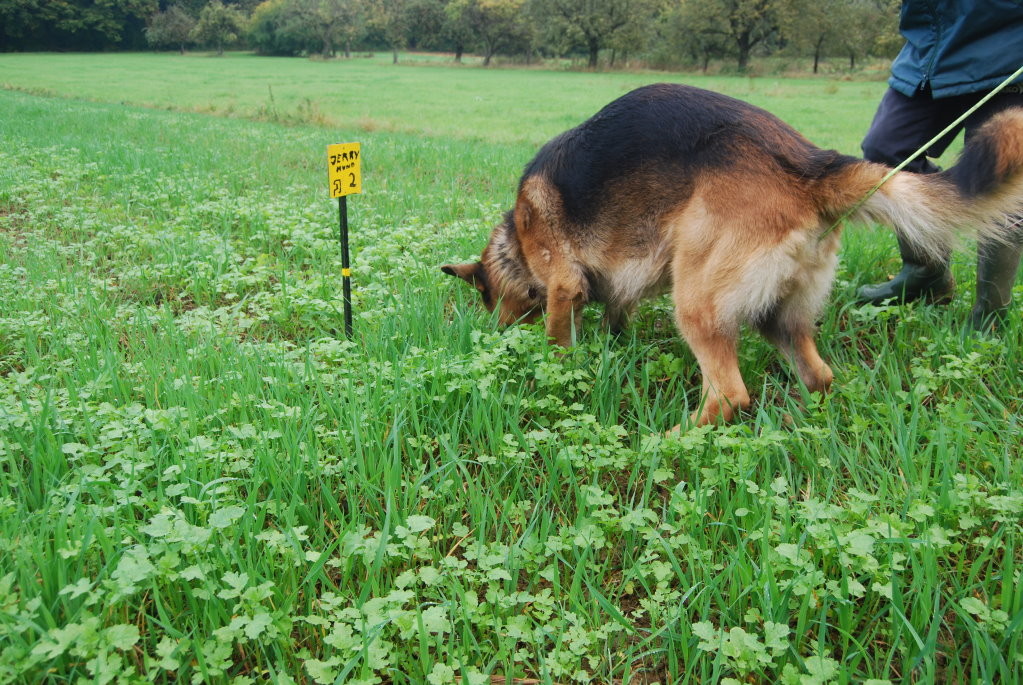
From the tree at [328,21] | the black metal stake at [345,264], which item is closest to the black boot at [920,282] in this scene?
the black metal stake at [345,264]

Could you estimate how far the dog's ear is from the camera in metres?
3.88

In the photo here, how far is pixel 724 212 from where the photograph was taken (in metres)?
2.72

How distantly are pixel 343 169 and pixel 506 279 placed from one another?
1078 mm

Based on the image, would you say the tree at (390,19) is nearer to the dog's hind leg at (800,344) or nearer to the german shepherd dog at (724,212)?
the german shepherd dog at (724,212)

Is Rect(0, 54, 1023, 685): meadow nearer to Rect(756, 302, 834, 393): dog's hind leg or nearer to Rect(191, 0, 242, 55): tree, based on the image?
Rect(756, 302, 834, 393): dog's hind leg

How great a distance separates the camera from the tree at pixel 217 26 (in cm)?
6969

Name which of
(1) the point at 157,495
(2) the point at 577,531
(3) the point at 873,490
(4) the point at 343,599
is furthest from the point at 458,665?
(3) the point at 873,490

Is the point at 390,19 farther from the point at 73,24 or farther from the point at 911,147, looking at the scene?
the point at 911,147

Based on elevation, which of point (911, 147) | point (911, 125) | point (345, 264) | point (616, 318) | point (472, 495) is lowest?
point (472, 495)

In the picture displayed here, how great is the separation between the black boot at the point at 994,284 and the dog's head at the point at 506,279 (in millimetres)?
2266

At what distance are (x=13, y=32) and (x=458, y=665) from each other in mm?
76377

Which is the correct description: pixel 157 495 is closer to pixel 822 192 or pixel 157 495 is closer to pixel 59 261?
pixel 822 192

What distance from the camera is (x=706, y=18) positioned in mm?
48031

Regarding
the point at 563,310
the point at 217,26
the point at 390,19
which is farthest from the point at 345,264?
the point at 217,26
